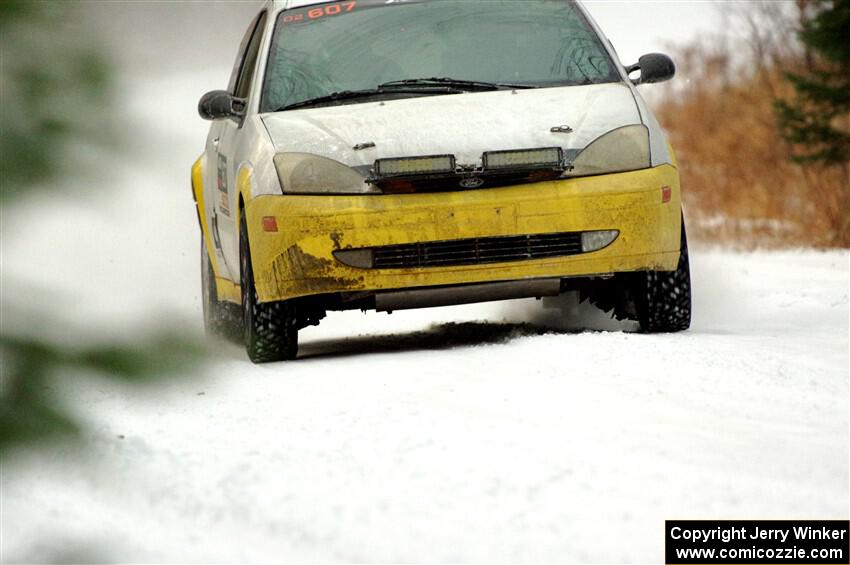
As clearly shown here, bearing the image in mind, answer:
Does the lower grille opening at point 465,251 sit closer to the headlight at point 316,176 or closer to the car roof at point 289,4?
the headlight at point 316,176

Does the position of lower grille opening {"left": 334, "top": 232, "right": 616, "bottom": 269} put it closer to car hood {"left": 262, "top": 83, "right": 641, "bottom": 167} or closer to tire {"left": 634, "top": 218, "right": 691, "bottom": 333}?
car hood {"left": 262, "top": 83, "right": 641, "bottom": 167}

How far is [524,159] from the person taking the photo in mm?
6371

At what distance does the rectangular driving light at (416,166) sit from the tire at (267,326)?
82cm

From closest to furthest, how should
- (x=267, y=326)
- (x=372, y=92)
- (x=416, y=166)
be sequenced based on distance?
(x=416, y=166) → (x=267, y=326) → (x=372, y=92)

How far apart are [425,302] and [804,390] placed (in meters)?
2.02

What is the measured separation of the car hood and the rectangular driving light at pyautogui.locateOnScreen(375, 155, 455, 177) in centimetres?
6

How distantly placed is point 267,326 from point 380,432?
8.36ft

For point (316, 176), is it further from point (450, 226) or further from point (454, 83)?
point (454, 83)

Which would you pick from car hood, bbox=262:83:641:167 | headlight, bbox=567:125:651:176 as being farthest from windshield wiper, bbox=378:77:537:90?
headlight, bbox=567:125:651:176

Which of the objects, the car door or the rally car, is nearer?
the rally car

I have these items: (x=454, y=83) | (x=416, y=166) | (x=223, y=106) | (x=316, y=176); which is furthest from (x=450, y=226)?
(x=223, y=106)

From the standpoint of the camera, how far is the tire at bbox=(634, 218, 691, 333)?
6.80 meters

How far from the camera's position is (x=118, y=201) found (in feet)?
4.10

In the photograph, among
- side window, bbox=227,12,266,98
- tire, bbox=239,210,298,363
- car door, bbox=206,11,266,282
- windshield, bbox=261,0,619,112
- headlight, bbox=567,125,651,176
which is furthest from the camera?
side window, bbox=227,12,266,98
